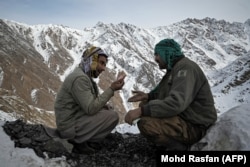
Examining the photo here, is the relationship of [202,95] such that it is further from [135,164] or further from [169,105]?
[135,164]

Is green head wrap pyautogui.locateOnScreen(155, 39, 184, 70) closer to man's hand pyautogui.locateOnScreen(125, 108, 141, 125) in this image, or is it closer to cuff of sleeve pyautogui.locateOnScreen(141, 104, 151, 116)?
cuff of sleeve pyautogui.locateOnScreen(141, 104, 151, 116)

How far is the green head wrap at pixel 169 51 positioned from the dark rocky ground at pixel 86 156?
1.80 m

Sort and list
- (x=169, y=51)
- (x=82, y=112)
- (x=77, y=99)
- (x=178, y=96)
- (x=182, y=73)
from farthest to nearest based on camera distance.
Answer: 1. (x=82, y=112)
2. (x=77, y=99)
3. (x=169, y=51)
4. (x=182, y=73)
5. (x=178, y=96)

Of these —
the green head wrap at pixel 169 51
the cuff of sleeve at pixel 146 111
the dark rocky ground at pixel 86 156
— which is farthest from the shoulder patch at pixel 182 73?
the dark rocky ground at pixel 86 156

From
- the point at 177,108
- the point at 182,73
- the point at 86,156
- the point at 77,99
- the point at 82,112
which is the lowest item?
the point at 86,156

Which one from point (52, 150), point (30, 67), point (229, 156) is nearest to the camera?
point (229, 156)

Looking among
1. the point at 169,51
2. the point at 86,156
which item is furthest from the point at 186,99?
the point at 86,156

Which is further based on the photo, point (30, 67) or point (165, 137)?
point (30, 67)

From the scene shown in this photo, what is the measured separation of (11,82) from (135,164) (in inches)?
4777

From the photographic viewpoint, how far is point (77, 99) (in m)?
5.41

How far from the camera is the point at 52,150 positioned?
552cm

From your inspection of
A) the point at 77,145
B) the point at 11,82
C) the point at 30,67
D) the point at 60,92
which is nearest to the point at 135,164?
the point at 77,145

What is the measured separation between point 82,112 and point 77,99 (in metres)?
0.37

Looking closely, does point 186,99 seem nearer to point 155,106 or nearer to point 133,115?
point 155,106
